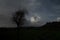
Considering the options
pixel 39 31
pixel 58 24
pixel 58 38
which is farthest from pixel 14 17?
pixel 58 24

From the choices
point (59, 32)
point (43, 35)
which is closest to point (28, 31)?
point (43, 35)

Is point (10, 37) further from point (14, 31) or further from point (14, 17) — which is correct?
point (14, 17)

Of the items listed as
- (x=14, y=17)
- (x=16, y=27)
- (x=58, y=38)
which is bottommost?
(x=58, y=38)

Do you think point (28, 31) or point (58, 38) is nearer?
point (58, 38)

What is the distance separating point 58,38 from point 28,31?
3.10 meters

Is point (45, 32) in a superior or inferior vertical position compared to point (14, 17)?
inferior

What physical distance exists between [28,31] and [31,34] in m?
0.45

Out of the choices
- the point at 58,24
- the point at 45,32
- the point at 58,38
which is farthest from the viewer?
the point at 58,24

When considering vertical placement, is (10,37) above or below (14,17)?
below

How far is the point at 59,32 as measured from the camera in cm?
1566

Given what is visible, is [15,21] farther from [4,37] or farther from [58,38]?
[58,38]

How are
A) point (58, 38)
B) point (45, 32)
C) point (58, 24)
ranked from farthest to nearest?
point (58, 24)
point (45, 32)
point (58, 38)

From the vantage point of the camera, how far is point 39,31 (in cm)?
1630

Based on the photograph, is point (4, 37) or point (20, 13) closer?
point (20, 13)
